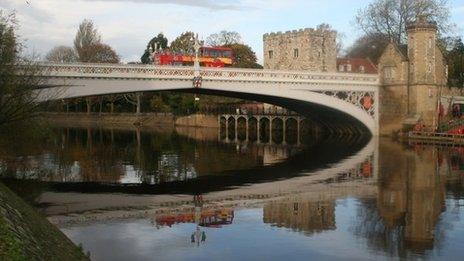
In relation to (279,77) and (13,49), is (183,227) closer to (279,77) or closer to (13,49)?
(13,49)

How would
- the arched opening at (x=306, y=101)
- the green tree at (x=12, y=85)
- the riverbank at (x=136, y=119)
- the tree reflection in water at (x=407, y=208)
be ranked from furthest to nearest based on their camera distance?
the riverbank at (x=136, y=119) → the arched opening at (x=306, y=101) → the green tree at (x=12, y=85) → the tree reflection in water at (x=407, y=208)

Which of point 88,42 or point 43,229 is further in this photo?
point 88,42

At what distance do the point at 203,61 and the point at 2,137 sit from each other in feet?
100

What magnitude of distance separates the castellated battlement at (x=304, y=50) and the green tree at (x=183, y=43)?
535 inches

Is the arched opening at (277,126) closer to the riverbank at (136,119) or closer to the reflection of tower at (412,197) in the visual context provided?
the riverbank at (136,119)

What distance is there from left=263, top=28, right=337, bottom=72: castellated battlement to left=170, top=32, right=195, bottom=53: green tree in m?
13.6

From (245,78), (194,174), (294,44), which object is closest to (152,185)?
(194,174)

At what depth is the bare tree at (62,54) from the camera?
3174 inches

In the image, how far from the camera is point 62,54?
84.1 m

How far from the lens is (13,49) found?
22.2 meters

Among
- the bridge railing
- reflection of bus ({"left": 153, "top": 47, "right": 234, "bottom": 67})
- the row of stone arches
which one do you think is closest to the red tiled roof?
the row of stone arches

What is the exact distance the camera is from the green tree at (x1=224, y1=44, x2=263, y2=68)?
76.4 m

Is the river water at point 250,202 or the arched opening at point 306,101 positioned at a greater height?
the arched opening at point 306,101

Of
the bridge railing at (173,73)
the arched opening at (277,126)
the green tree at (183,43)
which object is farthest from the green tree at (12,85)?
the green tree at (183,43)
